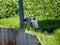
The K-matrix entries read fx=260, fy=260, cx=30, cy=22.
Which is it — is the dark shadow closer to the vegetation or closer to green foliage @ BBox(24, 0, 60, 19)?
the vegetation

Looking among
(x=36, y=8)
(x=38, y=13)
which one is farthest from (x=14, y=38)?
(x=36, y=8)

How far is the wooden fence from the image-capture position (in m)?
4.52

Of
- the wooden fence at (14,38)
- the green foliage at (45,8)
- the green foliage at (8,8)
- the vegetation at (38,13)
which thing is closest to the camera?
the wooden fence at (14,38)

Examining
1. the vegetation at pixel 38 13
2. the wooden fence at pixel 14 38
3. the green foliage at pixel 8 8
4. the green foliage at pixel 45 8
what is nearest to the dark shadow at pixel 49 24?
the vegetation at pixel 38 13

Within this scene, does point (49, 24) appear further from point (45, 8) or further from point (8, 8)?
point (8, 8)

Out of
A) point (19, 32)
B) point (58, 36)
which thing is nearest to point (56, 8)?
point (19, 32)

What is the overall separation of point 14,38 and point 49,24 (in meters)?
1.65

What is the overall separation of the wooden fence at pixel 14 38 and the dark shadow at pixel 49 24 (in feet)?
3.74

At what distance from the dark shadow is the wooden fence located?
114cm

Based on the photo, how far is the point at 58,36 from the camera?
322 cm

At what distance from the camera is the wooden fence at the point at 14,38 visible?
452 cm

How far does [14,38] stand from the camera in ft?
17.1

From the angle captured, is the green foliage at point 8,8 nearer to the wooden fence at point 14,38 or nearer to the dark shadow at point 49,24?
the dark shadow at point 49,24

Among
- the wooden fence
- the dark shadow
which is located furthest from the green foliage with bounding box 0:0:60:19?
the wooden fence
